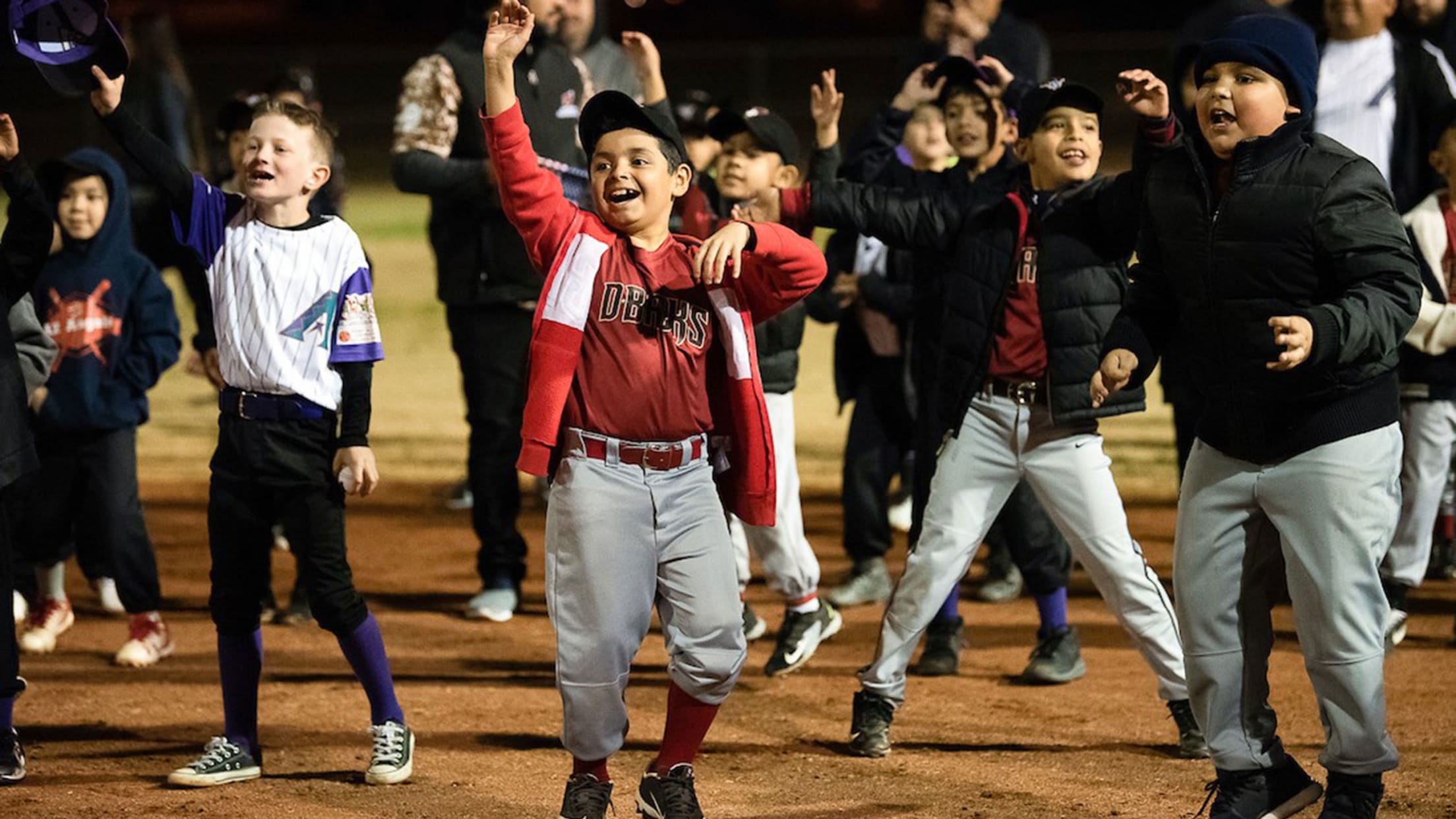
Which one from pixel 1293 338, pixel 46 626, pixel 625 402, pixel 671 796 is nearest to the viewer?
pixel 1293 338

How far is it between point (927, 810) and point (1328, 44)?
4458mm

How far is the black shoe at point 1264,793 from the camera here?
4613 millimetres

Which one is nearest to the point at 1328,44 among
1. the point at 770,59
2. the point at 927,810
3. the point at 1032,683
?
the point at 1032,683

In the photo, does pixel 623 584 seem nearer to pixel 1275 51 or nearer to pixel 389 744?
pixel 389 744

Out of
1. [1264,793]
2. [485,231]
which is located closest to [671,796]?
[1264,793]

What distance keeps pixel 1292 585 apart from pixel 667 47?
21813 mm

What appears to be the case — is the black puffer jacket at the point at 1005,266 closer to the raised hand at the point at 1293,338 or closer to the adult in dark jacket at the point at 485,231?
the raised hand at the point at 1293,338

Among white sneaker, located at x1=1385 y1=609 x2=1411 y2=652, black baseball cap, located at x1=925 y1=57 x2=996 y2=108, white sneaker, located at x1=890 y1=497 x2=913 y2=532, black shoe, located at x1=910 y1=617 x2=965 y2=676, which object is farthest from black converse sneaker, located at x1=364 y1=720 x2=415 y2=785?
white sneaker, located at x1=890 y1=497 x2=913 y2=532

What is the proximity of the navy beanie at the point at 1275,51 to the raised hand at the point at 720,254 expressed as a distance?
123 cm

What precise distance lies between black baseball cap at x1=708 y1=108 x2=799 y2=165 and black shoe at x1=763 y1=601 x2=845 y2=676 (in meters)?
1.75

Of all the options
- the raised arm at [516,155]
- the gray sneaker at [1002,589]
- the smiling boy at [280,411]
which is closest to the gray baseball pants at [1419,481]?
the gray sneaker at [1002,589]

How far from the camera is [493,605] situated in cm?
753

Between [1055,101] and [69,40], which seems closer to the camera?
[69,40]

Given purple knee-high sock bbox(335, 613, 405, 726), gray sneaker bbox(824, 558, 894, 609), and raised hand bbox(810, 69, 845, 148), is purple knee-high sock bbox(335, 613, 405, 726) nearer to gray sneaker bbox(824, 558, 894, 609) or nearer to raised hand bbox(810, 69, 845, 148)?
raised hand bbox(810, 69, 845, 148)
